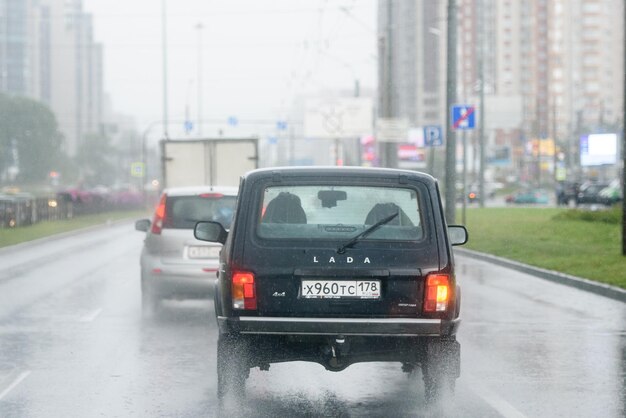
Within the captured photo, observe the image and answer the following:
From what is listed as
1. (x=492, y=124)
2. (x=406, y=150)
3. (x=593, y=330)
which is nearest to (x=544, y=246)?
(x=593, y=330)

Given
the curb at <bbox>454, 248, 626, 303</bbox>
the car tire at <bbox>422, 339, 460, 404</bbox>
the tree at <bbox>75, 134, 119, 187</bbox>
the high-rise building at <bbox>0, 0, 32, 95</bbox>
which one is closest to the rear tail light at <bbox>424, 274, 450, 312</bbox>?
the car tire at <bbox>422, 339, 460, 404</bbox>

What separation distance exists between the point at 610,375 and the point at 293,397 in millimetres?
2672

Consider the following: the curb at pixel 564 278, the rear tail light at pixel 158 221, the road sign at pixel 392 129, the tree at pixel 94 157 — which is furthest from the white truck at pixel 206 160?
the tree at pixel 94 157

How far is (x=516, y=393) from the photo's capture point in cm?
830

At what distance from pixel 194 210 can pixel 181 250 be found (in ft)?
1.85

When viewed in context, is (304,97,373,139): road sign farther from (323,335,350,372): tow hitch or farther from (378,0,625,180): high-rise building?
(378,0,625,180): high-rise building

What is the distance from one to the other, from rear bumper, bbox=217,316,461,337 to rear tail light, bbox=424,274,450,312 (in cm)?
8

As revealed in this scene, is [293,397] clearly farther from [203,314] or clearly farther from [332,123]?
[332,123]

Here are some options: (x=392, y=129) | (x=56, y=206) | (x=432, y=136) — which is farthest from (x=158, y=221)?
(x=56, y=206)

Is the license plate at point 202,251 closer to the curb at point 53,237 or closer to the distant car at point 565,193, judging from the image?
the curb at point 53,237

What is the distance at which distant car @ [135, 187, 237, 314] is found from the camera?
1348 cm

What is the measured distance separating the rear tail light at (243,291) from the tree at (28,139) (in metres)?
91.6

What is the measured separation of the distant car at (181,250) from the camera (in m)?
13.5

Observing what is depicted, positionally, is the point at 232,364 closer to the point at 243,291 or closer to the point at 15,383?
the point at 243,291
